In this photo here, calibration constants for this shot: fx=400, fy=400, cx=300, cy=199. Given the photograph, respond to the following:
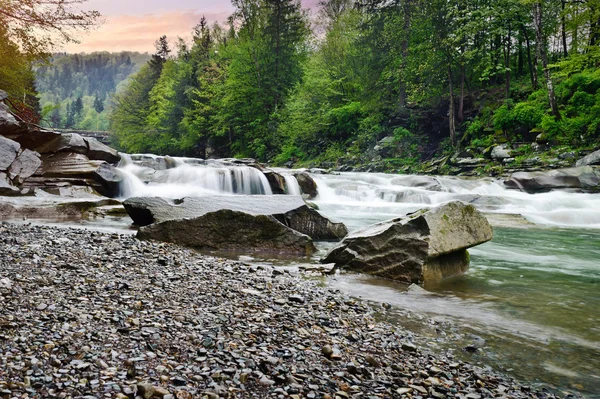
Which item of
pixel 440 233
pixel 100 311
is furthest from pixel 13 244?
pixel 440 233

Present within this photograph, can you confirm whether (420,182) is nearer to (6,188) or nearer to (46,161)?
(46,161)

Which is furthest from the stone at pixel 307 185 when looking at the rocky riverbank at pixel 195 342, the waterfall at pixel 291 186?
the rocky riverbank at pixel 195 342

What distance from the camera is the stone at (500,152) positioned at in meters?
21.4

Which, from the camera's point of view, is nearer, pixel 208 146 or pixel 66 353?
pixel 66 353

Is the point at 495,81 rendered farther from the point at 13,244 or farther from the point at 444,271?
the point at 13,244

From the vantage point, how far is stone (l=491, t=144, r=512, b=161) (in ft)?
70.1

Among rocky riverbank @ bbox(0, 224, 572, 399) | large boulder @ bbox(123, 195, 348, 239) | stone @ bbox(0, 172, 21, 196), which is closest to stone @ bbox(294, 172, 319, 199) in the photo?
large boulder @ bbox(123, 195, 348, 239)

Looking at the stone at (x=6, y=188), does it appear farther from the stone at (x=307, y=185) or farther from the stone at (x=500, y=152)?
the stone at (x=500, y=152)

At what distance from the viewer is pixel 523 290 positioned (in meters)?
5.69

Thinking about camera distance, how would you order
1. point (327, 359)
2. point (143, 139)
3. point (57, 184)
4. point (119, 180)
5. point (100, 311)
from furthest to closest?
point (143, 139) → point (119, 180) → point (57, 184) → point (100, 311) → point (327, 359)

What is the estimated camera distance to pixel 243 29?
127 feet

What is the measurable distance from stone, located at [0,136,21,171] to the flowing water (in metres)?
3.82

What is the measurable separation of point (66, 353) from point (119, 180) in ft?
46.9

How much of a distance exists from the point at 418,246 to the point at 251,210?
142 inches
